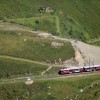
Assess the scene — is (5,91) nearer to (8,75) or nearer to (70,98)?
(8,75)

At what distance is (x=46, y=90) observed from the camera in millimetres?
142375

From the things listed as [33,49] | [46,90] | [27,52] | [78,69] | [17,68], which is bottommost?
[46,90]

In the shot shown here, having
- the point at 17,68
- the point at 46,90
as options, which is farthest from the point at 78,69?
the point at 17,68

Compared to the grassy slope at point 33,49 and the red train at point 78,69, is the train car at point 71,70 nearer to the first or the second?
the red train at point 78,69

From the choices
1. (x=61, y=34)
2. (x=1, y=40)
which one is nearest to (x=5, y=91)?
(x=1, y=40)

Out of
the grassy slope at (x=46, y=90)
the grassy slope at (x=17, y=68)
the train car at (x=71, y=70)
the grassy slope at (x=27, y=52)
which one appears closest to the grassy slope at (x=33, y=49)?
the grassy slope at (x=27, y=52)

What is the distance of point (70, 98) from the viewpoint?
137875 millimetres

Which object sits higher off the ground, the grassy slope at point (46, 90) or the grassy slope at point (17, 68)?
the grassy slope at point (17, 68)

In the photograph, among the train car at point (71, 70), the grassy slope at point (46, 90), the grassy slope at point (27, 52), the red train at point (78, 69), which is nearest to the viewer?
the grassy slope at point (46, 90)

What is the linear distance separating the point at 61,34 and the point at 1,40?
33.7 metres

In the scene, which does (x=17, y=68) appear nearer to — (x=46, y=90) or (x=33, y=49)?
(x=33, y=49)

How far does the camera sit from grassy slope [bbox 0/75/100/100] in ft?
461

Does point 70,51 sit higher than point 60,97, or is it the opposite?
point 70,51

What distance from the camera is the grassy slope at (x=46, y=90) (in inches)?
5527
